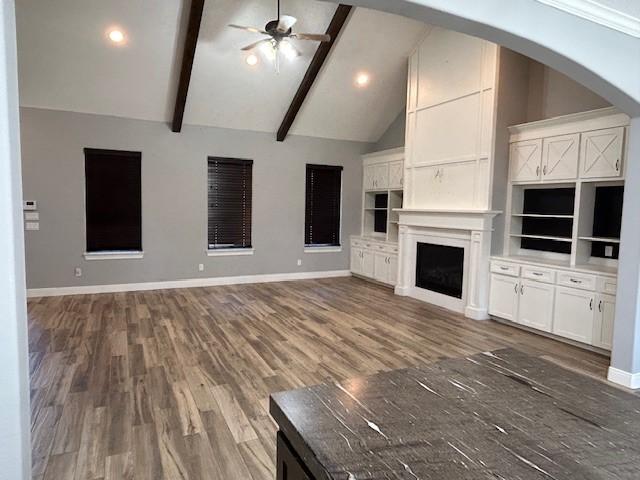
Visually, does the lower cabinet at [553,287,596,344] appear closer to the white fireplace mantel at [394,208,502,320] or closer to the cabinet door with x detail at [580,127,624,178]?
the white fireplace mantel at [394,208,502,320]

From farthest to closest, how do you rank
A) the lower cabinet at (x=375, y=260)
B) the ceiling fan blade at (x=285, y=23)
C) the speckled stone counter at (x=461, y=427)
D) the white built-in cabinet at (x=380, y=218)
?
the white built-in cabinet at (x=380, y=218)
the lower cabinet at (x=375, y=260)
the ceiling fan blade at (x=285, y=23)
the speckled stone counter at (x=461, y=427)

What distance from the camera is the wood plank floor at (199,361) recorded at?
7.82 feet

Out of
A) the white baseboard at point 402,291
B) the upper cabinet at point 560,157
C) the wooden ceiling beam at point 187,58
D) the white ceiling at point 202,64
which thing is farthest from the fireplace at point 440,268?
the wooden ceiling beam at point 187,58

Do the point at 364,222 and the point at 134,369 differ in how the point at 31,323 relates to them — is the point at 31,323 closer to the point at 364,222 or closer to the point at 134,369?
the point at 134,369

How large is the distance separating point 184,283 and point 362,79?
476 centimetres

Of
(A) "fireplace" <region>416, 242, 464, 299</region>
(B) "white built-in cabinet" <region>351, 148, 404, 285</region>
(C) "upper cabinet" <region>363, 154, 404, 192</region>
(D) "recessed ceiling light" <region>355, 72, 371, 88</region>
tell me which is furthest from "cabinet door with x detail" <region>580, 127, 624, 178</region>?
(D) "recessed ceiling light" <region>355, 72, 371, 88</region>

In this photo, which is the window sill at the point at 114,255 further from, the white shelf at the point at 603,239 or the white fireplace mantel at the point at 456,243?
the white shelf at the point at 603,239

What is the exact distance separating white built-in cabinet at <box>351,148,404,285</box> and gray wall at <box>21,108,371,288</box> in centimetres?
25

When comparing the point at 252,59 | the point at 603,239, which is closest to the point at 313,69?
the point at 252,59

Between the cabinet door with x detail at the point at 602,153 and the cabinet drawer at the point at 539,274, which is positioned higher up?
the cabinet door with x detail at the point at 602,153

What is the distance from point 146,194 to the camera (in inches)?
265

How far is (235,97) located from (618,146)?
17.7 feet

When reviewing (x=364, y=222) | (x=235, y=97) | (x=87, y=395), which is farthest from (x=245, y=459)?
(x=364, y=222)

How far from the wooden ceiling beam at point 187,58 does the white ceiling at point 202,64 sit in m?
0.21
